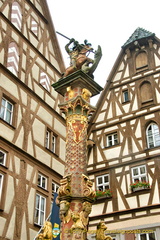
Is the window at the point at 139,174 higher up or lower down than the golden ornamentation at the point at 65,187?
higher up

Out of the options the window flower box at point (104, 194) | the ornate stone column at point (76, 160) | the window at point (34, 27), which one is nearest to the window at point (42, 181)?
the window flower box at point (104, 194)

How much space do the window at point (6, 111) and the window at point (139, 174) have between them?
5.33 m

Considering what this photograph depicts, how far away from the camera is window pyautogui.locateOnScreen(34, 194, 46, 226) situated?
476 inches

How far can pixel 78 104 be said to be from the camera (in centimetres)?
765

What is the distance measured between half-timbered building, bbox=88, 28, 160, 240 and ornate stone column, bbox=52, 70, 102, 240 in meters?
6.51

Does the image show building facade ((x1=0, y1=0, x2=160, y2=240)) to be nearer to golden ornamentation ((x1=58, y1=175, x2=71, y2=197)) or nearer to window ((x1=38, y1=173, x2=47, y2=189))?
window ((x1=38, y1=173, x2=47, y2=189))

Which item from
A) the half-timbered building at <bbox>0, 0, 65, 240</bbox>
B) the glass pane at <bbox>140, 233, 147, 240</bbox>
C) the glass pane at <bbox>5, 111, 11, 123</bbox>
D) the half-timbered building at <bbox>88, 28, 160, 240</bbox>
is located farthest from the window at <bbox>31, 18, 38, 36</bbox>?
the glass pane at <bbox>140, 233, 147, 240</bbox>

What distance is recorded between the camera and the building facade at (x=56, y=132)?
464 inches

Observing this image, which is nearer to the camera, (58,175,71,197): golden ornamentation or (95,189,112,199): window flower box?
(58,175,71,197): golden ornamentation

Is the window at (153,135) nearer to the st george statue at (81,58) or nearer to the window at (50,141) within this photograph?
the window at (50,141)

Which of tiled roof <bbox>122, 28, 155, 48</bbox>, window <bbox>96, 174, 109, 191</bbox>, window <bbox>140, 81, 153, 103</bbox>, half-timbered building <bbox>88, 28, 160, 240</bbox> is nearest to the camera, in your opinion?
half-timbered building <bbox>88, 28, 160, 240</bbox>

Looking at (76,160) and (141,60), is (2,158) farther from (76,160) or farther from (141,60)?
(141,60)

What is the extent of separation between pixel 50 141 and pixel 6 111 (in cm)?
→ 272

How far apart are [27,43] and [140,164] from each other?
6.46 meters
